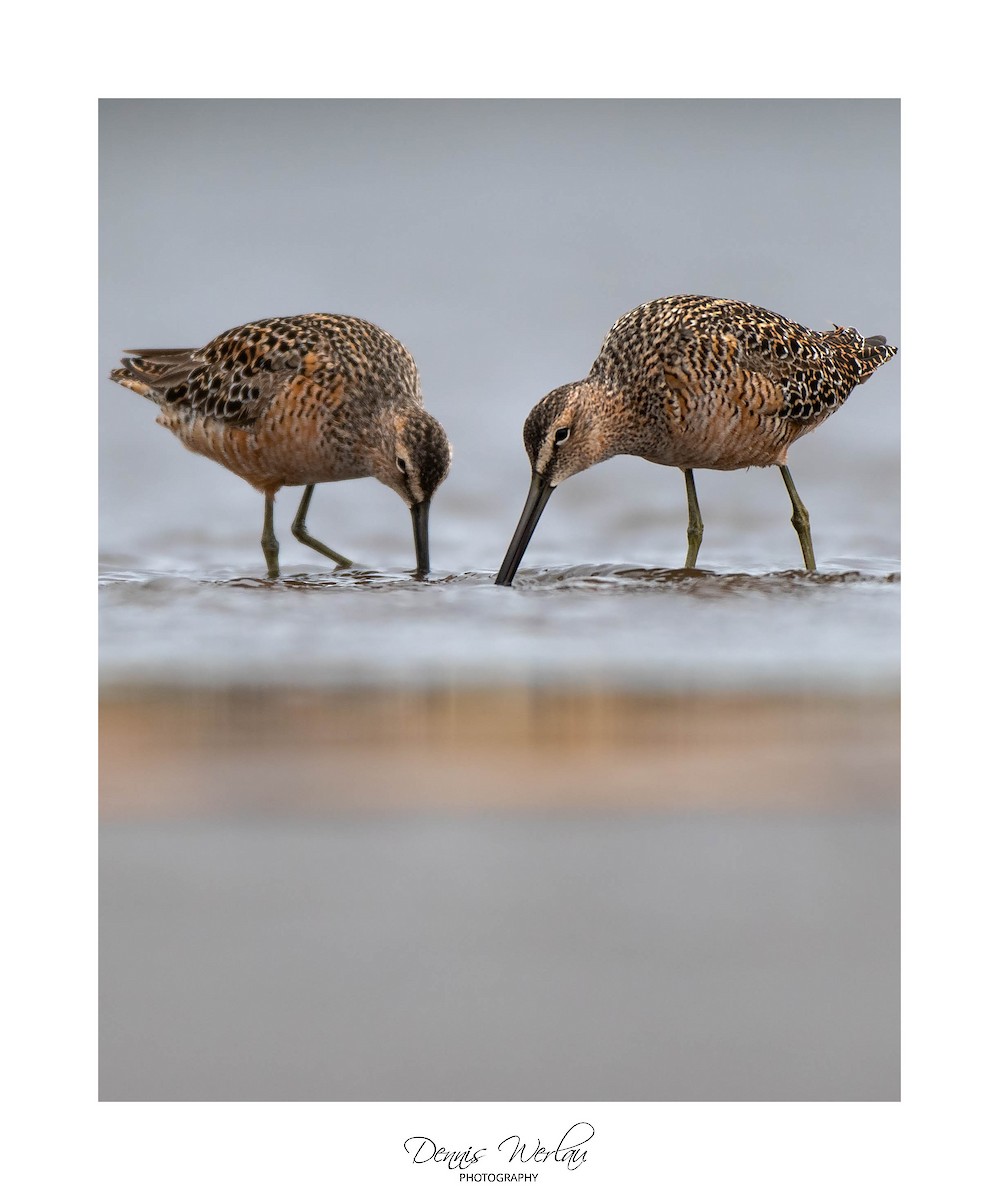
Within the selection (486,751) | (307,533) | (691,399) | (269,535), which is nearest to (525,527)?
(691,399)

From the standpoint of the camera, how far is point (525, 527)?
5301mm

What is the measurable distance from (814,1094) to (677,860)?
21.3 inches

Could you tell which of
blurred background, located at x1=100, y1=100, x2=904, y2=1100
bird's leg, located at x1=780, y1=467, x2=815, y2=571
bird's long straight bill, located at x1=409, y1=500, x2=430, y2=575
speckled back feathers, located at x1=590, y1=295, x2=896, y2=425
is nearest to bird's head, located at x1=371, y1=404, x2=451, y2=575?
bird's long straight bill, located at x1=409, y1=500, x2=430, y2=575

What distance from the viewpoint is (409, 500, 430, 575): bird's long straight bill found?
5328 mm

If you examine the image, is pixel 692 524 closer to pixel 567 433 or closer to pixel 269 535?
pixel 567 433

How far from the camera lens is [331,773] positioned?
349cm

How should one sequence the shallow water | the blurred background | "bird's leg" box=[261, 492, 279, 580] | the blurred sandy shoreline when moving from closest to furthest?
the blurred background → the blurred sandy shoreline → the shallow water → "bird's leg" box=[261, 492, 279, 580]

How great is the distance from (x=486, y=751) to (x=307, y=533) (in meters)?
2.74

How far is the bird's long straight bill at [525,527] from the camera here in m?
5.14

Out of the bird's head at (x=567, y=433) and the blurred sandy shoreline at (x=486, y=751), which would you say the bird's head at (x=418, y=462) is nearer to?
the bird's head at (x=567, y=433)

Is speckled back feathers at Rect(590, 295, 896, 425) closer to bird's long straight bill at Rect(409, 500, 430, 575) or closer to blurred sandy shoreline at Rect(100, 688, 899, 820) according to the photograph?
bird's long straight bill at Rect(409, 500, 430, 575)

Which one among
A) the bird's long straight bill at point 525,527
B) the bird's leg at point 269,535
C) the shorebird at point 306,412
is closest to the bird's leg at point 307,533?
the shorebird at point 306,412

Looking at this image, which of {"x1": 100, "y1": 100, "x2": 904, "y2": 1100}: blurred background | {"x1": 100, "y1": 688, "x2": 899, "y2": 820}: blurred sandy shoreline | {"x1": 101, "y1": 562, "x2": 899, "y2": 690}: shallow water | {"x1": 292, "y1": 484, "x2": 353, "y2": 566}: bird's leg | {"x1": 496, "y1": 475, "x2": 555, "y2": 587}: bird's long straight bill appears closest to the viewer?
{"x1": 100, "y1": 100, "x2": 904, "y2": 1100}: blurred background

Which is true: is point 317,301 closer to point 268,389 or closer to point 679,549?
point 268,389
